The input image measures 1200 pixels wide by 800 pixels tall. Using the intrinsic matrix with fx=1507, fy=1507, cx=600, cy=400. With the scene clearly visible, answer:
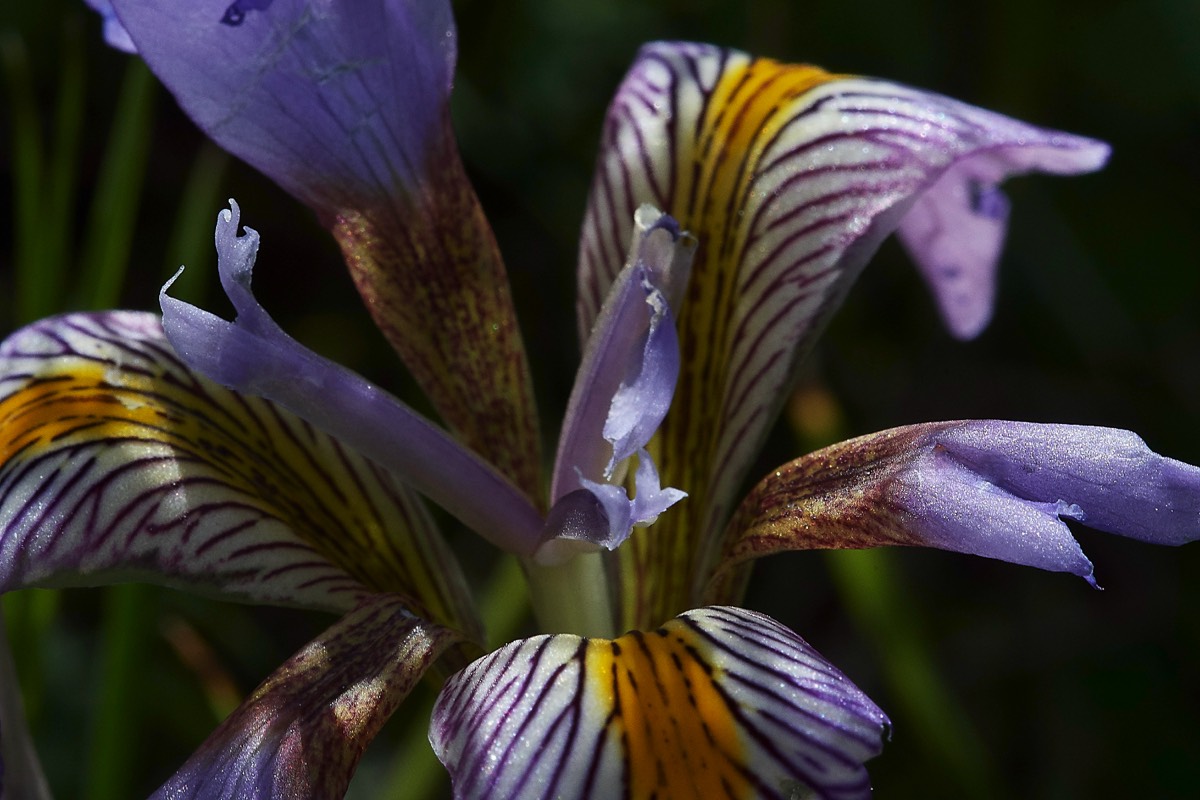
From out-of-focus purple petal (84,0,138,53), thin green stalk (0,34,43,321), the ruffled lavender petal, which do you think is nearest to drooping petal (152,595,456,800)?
the ruffled lavender petal

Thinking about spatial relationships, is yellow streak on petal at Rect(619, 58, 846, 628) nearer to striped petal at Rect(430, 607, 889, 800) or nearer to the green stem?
the green stem

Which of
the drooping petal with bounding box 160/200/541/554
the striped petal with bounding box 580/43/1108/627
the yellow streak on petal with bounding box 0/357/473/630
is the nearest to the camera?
the drooping petal with bounding box 160/200/541/554

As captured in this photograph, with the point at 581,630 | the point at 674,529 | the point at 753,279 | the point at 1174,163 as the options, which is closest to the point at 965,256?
the point at 753,279

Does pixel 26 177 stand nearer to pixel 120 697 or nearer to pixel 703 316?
pixel 120 697

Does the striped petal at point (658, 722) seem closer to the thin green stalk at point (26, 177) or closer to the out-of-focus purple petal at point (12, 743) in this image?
the out-of-focus purple petal at point (12, 743)

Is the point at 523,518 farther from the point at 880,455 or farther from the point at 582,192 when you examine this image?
the point at 582,192

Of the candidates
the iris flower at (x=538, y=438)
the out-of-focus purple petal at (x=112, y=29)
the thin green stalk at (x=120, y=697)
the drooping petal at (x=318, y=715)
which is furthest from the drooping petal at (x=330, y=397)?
the thin green stalk at (x=120, y=697)
